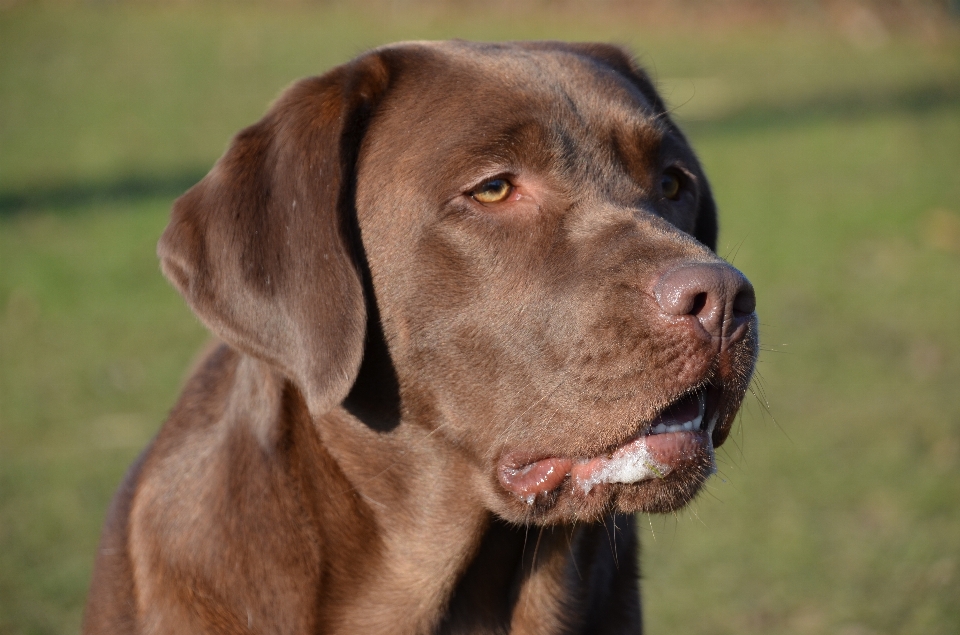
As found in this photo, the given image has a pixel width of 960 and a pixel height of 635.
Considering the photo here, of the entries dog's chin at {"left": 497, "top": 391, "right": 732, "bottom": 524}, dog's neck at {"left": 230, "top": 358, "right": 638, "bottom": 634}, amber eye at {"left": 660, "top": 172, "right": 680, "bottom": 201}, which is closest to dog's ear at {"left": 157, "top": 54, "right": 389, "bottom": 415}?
dog's neck at {"left": 230, "top": 358, "right": 638, "bottom": 634}

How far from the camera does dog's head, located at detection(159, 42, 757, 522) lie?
265 centimetres

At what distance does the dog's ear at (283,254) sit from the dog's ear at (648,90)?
3.50 feet

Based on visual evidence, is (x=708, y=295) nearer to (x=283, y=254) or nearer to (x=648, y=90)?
(x=283, y=254)

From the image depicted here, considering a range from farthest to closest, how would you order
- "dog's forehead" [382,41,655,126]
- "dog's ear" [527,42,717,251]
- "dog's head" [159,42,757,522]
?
"dog's ear" [527,42,717,251] < "dog's forehead" [382,41,655,126] < "dog's head" [159,42,757,522]

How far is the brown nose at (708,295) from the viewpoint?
2.51m

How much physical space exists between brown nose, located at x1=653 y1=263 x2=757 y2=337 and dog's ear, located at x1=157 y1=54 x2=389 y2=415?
784 millimetres

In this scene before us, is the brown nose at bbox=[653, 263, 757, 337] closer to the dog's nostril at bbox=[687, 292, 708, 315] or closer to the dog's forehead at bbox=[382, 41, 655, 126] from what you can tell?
the dog's nostril at bbox=[687, 292, 708, 315]

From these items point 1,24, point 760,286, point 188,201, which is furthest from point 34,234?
point 1,24

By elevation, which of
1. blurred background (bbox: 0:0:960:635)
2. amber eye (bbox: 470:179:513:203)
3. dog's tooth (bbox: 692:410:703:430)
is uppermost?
amber eye (bbox: 470:179:513:203)

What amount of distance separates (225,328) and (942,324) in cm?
687

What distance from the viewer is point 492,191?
2908 millimetres

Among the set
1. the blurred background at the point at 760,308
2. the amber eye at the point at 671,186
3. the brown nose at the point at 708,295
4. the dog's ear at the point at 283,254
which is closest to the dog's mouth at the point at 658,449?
the brown nose at the point at 708,295

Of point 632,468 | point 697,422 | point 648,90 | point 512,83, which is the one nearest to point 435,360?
point 632,468

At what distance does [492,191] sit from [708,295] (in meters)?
0.69
